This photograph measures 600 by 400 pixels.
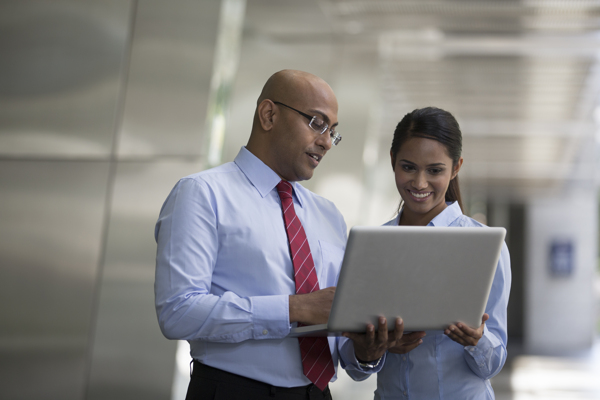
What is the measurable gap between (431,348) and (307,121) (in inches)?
36.0

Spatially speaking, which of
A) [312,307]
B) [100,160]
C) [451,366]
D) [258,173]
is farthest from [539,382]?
[312,307]

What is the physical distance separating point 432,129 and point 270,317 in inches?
36.4

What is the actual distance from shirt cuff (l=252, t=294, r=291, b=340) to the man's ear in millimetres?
703

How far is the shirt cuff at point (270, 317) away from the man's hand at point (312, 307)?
0.02m

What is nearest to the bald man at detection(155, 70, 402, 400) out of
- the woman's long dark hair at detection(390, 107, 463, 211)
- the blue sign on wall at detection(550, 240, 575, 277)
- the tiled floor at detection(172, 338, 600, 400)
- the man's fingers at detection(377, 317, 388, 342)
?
the man's fingers at detection(377, 317, 388, 342)

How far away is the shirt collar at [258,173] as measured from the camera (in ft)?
7.20

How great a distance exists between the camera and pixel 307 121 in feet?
7.32

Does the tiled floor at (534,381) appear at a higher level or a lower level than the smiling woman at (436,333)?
lower

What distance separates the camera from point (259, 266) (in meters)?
2.01

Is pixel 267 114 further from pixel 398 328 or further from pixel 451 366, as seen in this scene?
pixel 451 366

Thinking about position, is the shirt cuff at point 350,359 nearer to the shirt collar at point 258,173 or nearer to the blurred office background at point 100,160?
the shirt collar at point 258,173

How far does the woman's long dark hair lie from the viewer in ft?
7.38

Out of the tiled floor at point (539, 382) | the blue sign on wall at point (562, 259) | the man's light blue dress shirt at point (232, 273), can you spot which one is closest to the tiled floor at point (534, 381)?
the tiled floor at point (539, 382)

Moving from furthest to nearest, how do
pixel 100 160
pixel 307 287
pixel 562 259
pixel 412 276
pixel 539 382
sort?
pixel 562 259 → pixel 539 382 → pixel 100 160 → pixel 307 287 → pixel 412 276
